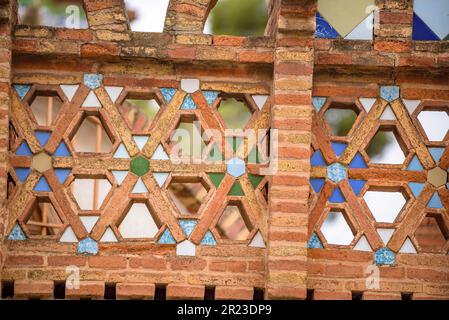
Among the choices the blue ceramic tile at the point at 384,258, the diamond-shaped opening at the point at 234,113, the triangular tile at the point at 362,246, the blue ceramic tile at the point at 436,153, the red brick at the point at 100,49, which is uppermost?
the diamond-shaped opening at the point at 234,113

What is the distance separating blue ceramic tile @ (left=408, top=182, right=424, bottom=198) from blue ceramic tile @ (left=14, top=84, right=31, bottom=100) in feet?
8.21

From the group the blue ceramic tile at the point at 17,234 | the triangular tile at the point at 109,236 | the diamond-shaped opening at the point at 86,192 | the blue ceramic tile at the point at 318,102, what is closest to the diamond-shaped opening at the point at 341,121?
the diamond-shaped opening at the point at 86,192

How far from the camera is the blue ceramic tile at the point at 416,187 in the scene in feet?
18.9

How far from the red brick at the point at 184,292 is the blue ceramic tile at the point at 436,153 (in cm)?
170

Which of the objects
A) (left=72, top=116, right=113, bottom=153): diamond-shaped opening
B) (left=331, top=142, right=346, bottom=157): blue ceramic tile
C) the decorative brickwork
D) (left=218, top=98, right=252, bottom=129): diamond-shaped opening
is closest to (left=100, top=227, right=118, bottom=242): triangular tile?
the decorative brickwork

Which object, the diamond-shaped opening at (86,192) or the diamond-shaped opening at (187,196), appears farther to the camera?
the diamond-shaped opening at (187,196)

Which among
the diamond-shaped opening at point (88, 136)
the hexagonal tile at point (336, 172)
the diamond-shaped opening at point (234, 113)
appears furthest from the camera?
the diamond-shaped opening at point (234, 113)

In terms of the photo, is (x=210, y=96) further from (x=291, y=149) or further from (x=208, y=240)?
(x=208, y=240)

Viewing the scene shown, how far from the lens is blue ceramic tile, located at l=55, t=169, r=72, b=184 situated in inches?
225

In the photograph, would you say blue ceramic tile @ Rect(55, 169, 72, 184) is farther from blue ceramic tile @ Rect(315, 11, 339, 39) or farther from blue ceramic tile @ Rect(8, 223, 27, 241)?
blue ceramic tile @ Rect(315, 11, 339, 39)

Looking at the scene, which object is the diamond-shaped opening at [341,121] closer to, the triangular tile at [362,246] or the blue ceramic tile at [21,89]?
the triangular tile at [362,246]
